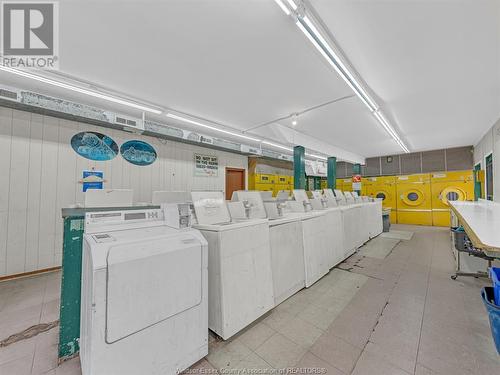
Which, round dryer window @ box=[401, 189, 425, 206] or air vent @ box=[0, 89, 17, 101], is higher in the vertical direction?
air vent @ box=[0, 89, 17, 101]

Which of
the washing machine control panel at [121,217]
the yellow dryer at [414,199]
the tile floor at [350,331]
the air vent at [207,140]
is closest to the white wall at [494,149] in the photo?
the yellow dryer at [414,199]

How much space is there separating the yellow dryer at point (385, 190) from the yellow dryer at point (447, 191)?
1.27 metres

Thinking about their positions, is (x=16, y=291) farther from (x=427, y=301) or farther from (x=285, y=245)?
(x=427, y=301)

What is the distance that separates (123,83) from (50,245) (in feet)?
10.5

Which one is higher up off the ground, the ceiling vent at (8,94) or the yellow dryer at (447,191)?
the ceiling vent at (8,94)

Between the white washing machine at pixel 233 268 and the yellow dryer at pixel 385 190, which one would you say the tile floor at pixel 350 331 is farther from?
the yellow dryer at pixel 385 190

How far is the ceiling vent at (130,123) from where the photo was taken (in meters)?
3.95

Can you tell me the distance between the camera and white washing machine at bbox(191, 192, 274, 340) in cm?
181

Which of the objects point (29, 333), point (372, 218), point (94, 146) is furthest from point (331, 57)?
point (372, 218)

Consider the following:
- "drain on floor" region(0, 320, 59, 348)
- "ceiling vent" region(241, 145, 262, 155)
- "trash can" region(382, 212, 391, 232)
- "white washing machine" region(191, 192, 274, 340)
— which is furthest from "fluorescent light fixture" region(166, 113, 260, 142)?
"trash can" region(382, 212, 391, 232)

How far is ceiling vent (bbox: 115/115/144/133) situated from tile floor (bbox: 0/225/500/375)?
2945 mm

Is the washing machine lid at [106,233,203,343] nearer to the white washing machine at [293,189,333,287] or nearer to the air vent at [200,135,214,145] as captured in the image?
the white washing machine at [293,189,333,287]

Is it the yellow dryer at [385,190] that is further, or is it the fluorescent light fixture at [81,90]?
the yellow dryer at [385,190]

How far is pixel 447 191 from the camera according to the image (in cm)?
765
